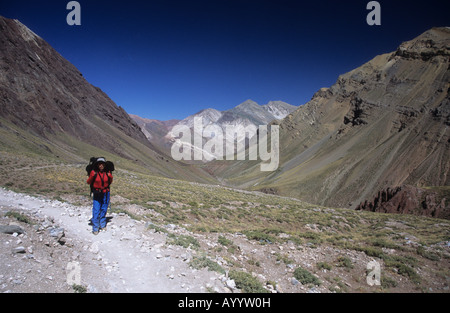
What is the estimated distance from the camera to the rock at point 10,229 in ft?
20.5

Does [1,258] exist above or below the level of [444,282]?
above

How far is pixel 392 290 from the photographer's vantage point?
8.46 metres

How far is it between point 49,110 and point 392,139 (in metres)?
93.8

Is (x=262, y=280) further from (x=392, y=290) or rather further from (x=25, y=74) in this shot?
(x=25, y=74)

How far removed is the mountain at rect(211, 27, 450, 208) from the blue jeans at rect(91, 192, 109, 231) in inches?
1987

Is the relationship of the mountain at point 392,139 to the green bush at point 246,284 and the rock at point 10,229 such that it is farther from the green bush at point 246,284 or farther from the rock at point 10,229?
the rock at point 10,229

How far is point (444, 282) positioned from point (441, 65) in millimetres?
89195

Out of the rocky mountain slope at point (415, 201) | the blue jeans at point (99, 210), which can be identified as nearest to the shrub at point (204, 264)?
the blue jeans at point (99, 210)

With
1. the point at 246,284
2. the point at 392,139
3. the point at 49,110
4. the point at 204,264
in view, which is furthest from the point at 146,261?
the point at 49,110

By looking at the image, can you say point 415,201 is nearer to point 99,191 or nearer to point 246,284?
point 246,284

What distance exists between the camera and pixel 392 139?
193ft

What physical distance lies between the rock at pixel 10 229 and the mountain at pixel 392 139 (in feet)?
175

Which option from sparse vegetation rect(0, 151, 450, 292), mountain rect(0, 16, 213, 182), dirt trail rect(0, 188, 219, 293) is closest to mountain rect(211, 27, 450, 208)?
sparse vegetation rect(0, 151, 450, 292)
